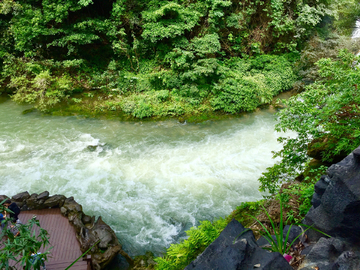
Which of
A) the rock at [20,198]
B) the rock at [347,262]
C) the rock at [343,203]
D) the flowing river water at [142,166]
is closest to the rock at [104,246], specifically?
the flowing river water at [142,166]

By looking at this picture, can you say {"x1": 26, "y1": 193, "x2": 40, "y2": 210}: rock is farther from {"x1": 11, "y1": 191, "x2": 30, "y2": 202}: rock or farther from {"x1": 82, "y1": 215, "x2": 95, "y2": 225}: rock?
{"x1": 82, "y1": 215, "x2": 95, "y2": 225}: rock

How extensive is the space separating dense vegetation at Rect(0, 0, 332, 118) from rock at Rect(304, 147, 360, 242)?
9437mm

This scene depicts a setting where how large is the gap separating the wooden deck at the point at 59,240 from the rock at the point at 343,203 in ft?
16.0

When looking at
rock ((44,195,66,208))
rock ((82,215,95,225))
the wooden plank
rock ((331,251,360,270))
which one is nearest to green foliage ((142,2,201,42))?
rock ((44,195,66,208))

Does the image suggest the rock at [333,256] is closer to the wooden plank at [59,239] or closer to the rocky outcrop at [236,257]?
the rocky outcrop at [236,257]

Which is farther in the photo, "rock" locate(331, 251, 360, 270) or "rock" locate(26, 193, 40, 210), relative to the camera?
"rock" locate(26, 193, 40, 210)

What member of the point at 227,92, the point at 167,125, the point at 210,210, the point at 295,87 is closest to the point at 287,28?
the point at 295,87

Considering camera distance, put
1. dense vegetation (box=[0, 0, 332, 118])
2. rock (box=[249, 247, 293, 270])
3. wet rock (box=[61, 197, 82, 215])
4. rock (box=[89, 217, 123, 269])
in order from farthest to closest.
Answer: dense vegetation (box=[0, 0, 332, 118]) < wet rock (box=[61, 197, 82, 215]) < rock (box=[89, 217, 123, 269]) < rock (box=[249, 247, 293, 270])

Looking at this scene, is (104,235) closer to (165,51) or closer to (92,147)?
(92,147)

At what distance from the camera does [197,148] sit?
33.5ft

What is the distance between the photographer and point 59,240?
6.04m

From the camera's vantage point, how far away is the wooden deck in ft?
17.9

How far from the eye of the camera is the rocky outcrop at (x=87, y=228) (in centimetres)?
580

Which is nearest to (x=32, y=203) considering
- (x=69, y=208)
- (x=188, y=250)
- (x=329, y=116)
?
(x=69, y=208)
